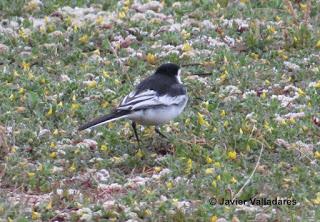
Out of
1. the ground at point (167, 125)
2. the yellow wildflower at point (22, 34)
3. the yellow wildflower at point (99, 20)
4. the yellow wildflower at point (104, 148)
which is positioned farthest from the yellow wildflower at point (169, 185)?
the yellow wildflower at point (99, 20)

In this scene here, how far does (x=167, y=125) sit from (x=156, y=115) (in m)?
0.73

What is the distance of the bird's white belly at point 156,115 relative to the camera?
9.15m

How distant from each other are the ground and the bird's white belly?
247 mm

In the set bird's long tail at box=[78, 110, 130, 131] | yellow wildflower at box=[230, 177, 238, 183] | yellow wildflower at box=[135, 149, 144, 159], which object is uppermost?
bird's long tail at box=[78, 110, 130, 131]

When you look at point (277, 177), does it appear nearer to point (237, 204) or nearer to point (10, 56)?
point (237, 204)

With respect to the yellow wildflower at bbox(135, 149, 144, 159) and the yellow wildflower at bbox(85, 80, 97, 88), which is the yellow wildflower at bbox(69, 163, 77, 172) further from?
the yellow wildflower at bbox(85, 80, 97, 88)

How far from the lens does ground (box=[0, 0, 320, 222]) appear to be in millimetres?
8062

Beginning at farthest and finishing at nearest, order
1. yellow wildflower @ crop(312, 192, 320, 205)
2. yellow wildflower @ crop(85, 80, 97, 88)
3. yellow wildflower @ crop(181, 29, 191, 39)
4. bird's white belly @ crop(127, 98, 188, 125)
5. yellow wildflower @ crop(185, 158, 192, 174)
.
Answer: yellow wildflower @ crop(181, 29, 191, 39) → yellow wildflower @ crop(85, 80, 97, 88) → bird's white belly @ crop(127, 98, 188, 125) → yellow wildflower @ crop(185, 158, 192, 174) → yellow wildflower @ crop(312, 192, 320, 205)

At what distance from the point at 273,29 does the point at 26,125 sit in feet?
12.6

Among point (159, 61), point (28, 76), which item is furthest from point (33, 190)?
point (159, 61)

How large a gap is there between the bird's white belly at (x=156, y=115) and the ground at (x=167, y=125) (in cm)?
25

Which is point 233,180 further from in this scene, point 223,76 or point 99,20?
point 99,20

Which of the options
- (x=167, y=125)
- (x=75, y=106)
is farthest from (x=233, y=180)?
(x=75, y=106)

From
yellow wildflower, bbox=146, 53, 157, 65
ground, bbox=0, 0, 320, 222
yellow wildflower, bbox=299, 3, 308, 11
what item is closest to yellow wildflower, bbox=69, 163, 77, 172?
ground, bbox=0, 0, 320, 222
